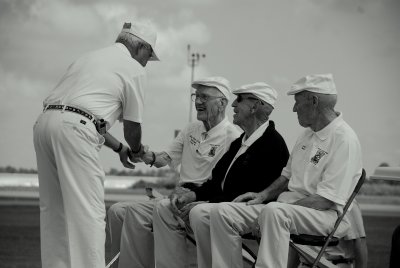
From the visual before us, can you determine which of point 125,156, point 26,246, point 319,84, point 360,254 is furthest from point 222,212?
point 26,246

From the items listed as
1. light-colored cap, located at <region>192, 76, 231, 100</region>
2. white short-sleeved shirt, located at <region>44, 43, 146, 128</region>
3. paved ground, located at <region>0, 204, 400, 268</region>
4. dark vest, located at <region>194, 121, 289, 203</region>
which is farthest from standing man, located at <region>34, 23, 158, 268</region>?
paved ground, located at <region>0, 204, 400, 268</region>

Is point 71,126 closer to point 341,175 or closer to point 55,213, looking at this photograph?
point 55,213

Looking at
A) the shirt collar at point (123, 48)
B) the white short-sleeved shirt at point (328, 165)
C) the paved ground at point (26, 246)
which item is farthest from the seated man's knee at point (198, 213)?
the paved ground at point (26, 246)

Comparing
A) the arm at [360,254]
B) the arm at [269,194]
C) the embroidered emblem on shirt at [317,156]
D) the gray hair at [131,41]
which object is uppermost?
the gray hair at [131,41]

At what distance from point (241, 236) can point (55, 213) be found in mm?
1274

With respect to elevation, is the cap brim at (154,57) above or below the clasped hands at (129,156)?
above

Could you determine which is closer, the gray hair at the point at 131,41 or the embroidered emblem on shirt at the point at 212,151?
the gray hair at the point at 131,41

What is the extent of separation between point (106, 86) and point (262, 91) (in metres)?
1.31

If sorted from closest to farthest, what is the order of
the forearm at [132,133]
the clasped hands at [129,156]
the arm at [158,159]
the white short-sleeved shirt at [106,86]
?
the white short-sleeved shirt at [106,86] → the forearm at [132,133] → the clasped hands at [129,156] → the arm at [158,159]

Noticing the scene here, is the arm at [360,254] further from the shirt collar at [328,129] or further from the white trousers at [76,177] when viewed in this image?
the white trousers at [76,177]

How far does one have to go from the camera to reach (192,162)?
6.39 meters

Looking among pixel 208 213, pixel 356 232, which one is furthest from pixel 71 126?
pixel 356 232

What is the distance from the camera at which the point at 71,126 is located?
193 inches

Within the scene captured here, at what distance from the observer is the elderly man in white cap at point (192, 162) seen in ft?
20.2
